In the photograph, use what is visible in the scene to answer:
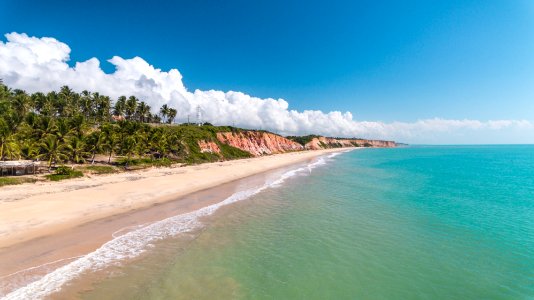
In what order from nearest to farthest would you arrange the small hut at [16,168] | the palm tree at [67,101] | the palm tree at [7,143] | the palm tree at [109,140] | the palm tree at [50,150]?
the small hut at [16,168]
the palm tree at [7,143]
the palm tree at [50,150]
the palm tree at [109,140]
the palm tree at [67,101]

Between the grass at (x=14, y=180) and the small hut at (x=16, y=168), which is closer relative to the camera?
the grass at (x=14, y=180)

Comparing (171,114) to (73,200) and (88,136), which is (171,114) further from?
(73,200)

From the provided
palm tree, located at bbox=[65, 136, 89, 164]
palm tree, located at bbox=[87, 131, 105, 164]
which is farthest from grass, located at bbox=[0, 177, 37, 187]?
palm tree, located at bbox=[87, 131, 105, 164]

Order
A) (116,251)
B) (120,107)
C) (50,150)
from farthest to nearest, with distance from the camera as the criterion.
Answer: (120,107) → (50,150) → (116,251)

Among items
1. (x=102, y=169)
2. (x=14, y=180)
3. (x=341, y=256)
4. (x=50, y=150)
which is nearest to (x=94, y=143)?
(x=102, y=169)

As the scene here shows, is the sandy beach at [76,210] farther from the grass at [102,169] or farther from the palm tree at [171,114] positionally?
the palm tree at [171,114]

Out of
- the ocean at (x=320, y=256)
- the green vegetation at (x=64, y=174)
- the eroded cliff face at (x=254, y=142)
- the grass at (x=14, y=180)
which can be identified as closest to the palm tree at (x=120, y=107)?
the eroded cliff face at (x=254, y=142)
